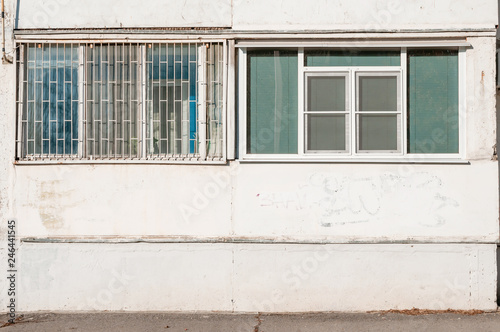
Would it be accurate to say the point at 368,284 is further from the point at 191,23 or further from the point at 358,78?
the point at 191,23

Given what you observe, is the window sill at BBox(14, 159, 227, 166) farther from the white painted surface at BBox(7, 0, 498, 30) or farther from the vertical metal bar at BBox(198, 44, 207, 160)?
the white painted surface at BBox(7, 0, 498, 30)

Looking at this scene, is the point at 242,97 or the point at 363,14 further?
the point at 242,97

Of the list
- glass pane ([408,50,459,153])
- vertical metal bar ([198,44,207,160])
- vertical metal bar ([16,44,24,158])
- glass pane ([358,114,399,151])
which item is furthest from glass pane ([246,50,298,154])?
vertical metal bar ([16,44,24,158])

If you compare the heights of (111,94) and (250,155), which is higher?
(111,94)

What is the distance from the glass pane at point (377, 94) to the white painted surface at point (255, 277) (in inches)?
67.7

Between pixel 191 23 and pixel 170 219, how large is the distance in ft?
7.96

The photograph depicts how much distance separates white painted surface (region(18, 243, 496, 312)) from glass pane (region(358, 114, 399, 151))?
1250mm

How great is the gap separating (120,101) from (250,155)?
1759mm

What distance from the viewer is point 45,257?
307 inches

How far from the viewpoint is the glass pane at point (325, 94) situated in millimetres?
7949

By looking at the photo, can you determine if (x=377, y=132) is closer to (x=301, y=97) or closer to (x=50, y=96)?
(x=301, y=97)

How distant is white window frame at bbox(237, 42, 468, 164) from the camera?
25.6 ft

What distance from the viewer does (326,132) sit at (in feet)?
26.1

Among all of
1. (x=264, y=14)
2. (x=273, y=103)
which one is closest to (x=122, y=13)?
(x=264, y=14)
